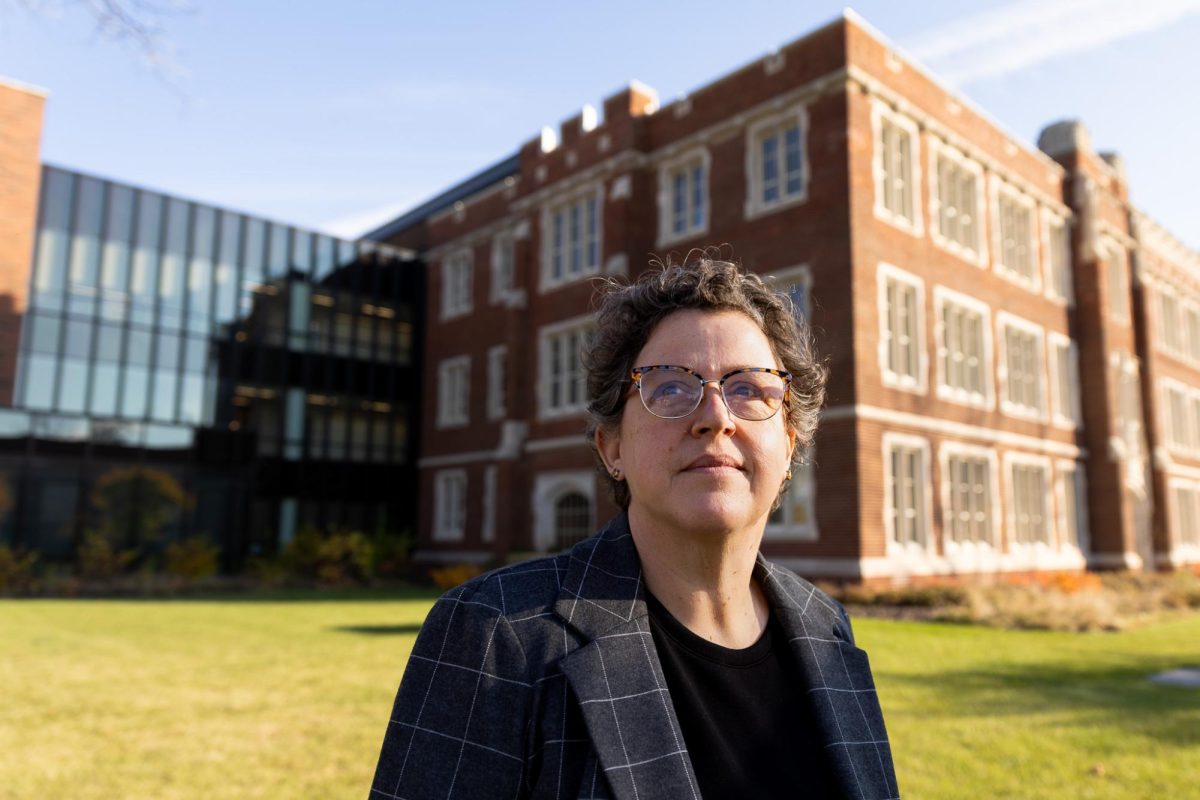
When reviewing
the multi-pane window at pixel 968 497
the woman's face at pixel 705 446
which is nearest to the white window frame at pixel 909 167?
the multi-pane window at pixel 968 497

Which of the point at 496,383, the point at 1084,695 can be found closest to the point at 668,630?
the point at 1084,695

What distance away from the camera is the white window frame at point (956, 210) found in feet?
62.5

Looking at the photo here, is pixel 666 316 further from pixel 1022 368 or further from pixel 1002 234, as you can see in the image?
pixel 1002 234

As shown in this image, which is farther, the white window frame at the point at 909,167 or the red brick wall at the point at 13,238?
the red brick wall at the point at 13,238

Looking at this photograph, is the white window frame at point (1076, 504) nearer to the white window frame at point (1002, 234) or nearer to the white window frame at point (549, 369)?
the white window frame at point (1002, 234)

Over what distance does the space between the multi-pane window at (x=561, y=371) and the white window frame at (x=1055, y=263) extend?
12280mm

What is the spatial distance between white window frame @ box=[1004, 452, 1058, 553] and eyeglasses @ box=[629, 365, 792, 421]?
64.6 feet

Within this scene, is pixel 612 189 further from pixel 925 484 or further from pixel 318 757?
pixel 318 757

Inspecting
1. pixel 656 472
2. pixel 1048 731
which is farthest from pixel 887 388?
pixel 656 472

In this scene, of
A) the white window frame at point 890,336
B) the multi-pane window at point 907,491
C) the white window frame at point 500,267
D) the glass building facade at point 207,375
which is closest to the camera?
the multi-pane window at point 907,491

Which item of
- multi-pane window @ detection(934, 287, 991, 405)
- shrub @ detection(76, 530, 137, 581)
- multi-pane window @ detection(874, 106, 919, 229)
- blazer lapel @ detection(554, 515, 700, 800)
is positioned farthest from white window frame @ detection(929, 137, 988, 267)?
shrub @ detection(76, 530, 137, 581)

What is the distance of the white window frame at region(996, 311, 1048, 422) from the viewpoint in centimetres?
2017

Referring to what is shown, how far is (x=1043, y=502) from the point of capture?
20.9 metres

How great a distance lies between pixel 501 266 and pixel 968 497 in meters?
15.0
